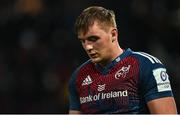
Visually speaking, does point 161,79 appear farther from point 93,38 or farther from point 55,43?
point 55,43

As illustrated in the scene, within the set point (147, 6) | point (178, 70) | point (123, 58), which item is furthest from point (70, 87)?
point (147, 6)

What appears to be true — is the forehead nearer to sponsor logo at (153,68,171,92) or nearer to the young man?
the young man

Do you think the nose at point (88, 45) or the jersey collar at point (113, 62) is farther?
the jersey collar at point (113, 62)

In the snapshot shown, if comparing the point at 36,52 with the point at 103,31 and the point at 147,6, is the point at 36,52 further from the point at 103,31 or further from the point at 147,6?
the point at 103,31

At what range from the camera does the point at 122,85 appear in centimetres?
394

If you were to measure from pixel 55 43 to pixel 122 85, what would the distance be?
5.04 metres

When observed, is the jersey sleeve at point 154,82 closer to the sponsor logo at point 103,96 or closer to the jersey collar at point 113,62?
the sponsor logo at point 103,96

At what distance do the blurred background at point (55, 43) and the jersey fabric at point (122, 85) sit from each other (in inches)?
152

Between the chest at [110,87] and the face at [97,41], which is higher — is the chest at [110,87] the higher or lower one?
the lower one

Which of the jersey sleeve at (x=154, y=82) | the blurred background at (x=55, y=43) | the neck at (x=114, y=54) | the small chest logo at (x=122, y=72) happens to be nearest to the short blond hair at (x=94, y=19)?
the neck at (x=114, y=54)

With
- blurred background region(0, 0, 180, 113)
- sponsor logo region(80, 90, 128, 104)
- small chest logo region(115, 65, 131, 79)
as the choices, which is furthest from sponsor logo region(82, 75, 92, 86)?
blurred background region(0, 0, 180, 113)

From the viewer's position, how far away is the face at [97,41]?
3924mm

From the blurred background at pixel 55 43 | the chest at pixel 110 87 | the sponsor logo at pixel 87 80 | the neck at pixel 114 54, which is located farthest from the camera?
the blurred background at pixel 55 43

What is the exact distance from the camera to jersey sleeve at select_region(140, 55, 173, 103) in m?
3.79
